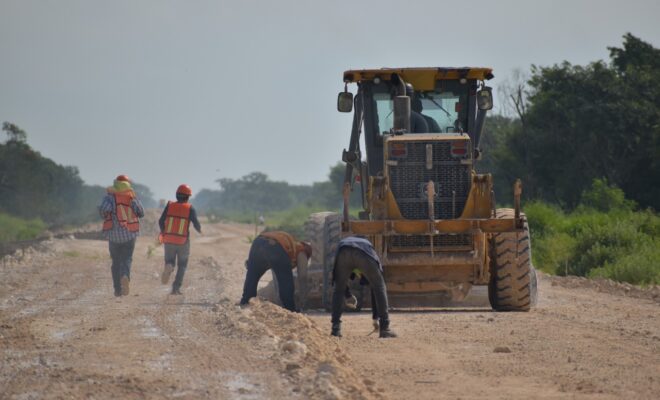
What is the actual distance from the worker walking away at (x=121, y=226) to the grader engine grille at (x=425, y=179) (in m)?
6.03

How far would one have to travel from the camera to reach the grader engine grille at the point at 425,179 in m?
14.8

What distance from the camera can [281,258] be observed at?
15.2 meters

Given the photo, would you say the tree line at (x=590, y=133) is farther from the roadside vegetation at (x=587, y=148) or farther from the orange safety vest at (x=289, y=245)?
the orange safety vest at (x=289, y=245)

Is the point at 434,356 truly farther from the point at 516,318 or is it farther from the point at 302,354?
the point at 516,318

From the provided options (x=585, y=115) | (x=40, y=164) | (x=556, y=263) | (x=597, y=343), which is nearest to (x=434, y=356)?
(x=597, y=343)

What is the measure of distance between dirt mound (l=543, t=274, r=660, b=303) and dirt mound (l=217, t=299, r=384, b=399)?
23.6 feet

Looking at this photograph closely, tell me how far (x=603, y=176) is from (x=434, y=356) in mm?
31336

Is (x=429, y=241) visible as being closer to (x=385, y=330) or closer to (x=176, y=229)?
(x=385, y=330)

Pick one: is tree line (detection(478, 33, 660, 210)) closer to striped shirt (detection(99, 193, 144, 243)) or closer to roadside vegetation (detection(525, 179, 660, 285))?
roadside vegetation (detection(525, 179, 660, 285))

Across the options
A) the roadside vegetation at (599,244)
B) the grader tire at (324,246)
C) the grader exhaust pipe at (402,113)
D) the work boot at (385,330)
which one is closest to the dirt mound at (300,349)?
the work boot at (385,330)

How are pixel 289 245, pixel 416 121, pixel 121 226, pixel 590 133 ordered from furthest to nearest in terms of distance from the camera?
pixel 590 133 → pixel 121 226 → pixel 416 121 → pixel 289 245

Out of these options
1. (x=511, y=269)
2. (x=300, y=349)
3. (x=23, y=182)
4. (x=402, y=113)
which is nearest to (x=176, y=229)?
(x=402, y=113)

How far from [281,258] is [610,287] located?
7.99 m

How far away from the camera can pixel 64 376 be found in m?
8.93
